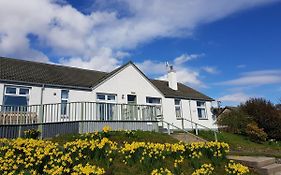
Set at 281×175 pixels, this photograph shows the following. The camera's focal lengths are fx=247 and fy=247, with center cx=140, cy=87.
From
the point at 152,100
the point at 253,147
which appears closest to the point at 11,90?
the point at 152,100

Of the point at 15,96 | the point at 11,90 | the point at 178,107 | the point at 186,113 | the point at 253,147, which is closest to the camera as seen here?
the point at 11,90

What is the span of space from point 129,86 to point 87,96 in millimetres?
4076

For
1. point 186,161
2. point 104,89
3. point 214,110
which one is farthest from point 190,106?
point 186,161

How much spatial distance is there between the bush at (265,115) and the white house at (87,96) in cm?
482

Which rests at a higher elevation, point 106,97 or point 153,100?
point 106,97

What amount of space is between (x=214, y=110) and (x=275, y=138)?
8401mm

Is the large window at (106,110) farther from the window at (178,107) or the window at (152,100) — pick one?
the window at (178,107)

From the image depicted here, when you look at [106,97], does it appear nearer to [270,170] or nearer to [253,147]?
[253,147]

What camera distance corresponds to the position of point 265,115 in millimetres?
22406

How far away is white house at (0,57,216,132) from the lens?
14.7 meters

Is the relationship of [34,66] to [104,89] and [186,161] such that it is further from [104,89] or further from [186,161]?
[186,161]

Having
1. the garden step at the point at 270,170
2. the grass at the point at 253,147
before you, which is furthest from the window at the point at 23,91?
the garden step at the point at 270,170

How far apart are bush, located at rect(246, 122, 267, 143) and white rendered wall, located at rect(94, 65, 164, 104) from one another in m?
8.18

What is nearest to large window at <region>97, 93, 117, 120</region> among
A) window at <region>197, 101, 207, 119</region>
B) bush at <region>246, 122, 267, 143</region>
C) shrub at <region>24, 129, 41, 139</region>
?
shrub at <region>24, 129, 41, 139</region>
